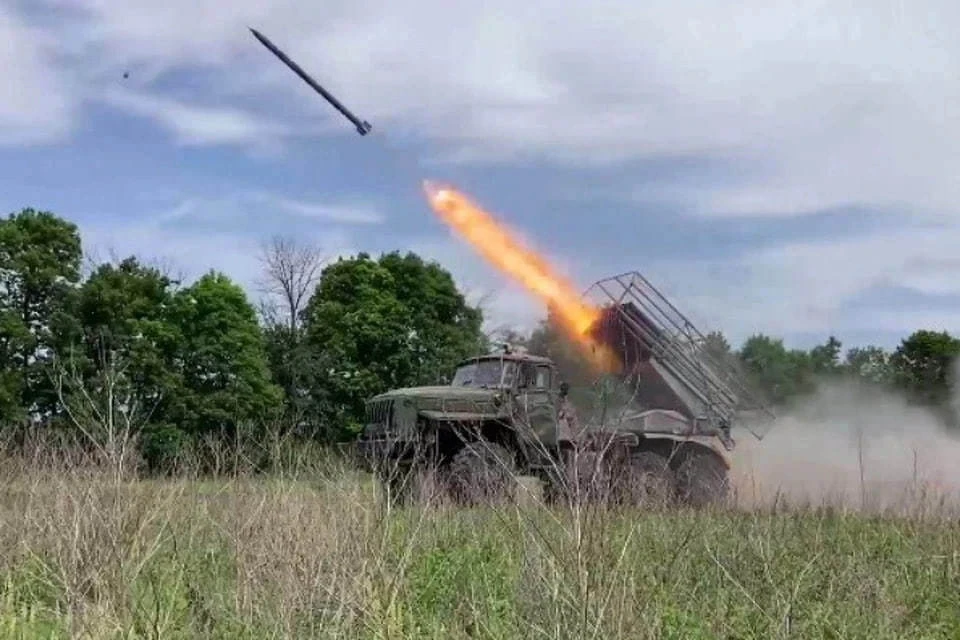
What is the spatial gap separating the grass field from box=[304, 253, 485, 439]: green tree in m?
26.8

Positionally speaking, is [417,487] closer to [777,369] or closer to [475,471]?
[475,471]

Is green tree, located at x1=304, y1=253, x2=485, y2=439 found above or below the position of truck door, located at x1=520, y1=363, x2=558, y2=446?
above

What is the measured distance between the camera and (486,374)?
18250 millimetres

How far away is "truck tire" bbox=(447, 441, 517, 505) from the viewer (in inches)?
564

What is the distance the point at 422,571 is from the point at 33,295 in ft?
95.2

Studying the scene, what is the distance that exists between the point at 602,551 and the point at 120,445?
4.79m

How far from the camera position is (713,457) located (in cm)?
1838

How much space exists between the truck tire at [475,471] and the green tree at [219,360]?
19.6 meters

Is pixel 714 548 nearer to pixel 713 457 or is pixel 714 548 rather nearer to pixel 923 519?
pixel 923 519

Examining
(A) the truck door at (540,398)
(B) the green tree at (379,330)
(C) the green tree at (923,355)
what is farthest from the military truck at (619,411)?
(C) the green tree at (923,355)

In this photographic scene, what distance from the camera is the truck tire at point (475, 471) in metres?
14.3

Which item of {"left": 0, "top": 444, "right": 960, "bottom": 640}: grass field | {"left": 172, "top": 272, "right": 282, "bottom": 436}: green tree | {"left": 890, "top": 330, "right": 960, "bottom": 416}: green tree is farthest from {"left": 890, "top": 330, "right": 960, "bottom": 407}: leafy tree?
{"left": 0, "top": 444, "right": 960, "bottom": 640}: grass field

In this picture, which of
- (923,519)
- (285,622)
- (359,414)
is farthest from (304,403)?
(285,622)

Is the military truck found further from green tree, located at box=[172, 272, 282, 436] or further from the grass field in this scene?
Answer: green tree, located at box=[172, 272, 282, 436]
